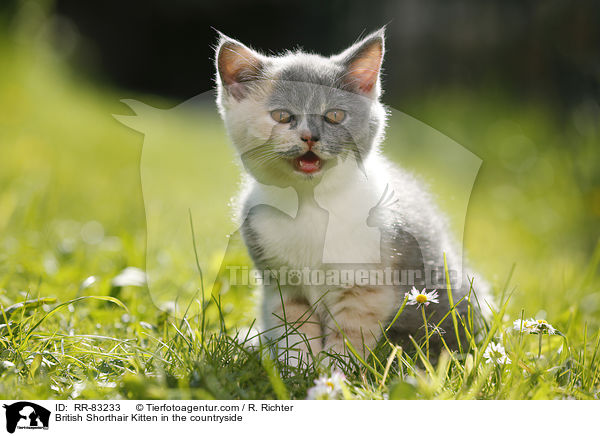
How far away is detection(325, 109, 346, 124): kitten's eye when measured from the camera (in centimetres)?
145

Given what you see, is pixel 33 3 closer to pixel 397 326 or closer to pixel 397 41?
pixel 397 41

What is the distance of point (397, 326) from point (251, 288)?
0.68 meters

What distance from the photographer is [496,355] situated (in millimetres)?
1264

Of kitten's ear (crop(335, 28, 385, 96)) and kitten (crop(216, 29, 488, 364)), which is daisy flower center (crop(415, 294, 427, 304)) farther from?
kitten's ear (crop(335, 28, 385, 96))

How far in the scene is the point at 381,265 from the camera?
1.44 metres

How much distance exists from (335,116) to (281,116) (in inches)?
5.4

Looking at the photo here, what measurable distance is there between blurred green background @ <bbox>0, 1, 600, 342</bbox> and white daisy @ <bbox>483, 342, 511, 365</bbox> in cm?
51

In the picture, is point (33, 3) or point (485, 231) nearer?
point (485, 231)

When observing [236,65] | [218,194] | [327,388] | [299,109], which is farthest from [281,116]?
[218,194]

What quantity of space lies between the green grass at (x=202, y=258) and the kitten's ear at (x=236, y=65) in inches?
7.5

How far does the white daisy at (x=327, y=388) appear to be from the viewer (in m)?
1.11
